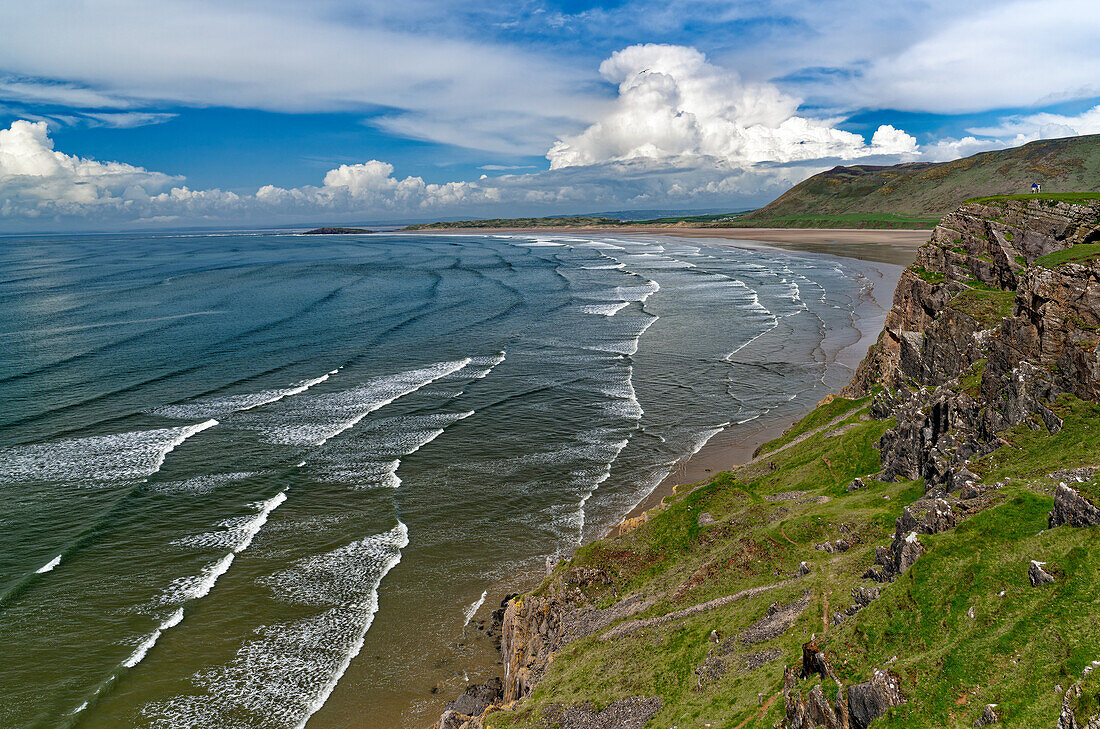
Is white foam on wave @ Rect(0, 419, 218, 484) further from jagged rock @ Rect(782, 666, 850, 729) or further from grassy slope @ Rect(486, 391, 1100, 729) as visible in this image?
jagged rock @ Rect(782, 666, 850, 729)

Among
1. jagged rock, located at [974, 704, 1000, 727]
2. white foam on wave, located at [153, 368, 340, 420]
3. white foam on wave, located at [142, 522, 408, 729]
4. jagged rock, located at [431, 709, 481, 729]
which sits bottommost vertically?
white foam on wave, located at [142, 522, 408, 729]

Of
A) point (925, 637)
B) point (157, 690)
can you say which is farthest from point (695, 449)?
point (157, 690)

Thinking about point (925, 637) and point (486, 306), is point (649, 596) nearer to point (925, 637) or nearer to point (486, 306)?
point (925, 637)

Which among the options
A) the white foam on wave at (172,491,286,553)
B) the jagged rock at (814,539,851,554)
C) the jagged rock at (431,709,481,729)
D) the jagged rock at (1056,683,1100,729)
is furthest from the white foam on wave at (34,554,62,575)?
the jagged rock at (1056,683,1100,729)

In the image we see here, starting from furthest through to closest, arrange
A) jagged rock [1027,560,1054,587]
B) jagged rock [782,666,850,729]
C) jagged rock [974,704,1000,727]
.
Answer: jagged rock [1027,560,1054,587]
jagged rock [782,666,850,729]
jagged rock [974,704,1000,727]

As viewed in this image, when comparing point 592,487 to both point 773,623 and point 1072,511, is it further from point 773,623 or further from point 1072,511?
point 1072,511

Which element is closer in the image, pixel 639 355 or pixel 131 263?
pixel 639 355

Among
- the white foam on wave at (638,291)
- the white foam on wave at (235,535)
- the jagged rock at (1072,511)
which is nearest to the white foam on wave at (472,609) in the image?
the white foam on wave at (235,535)
